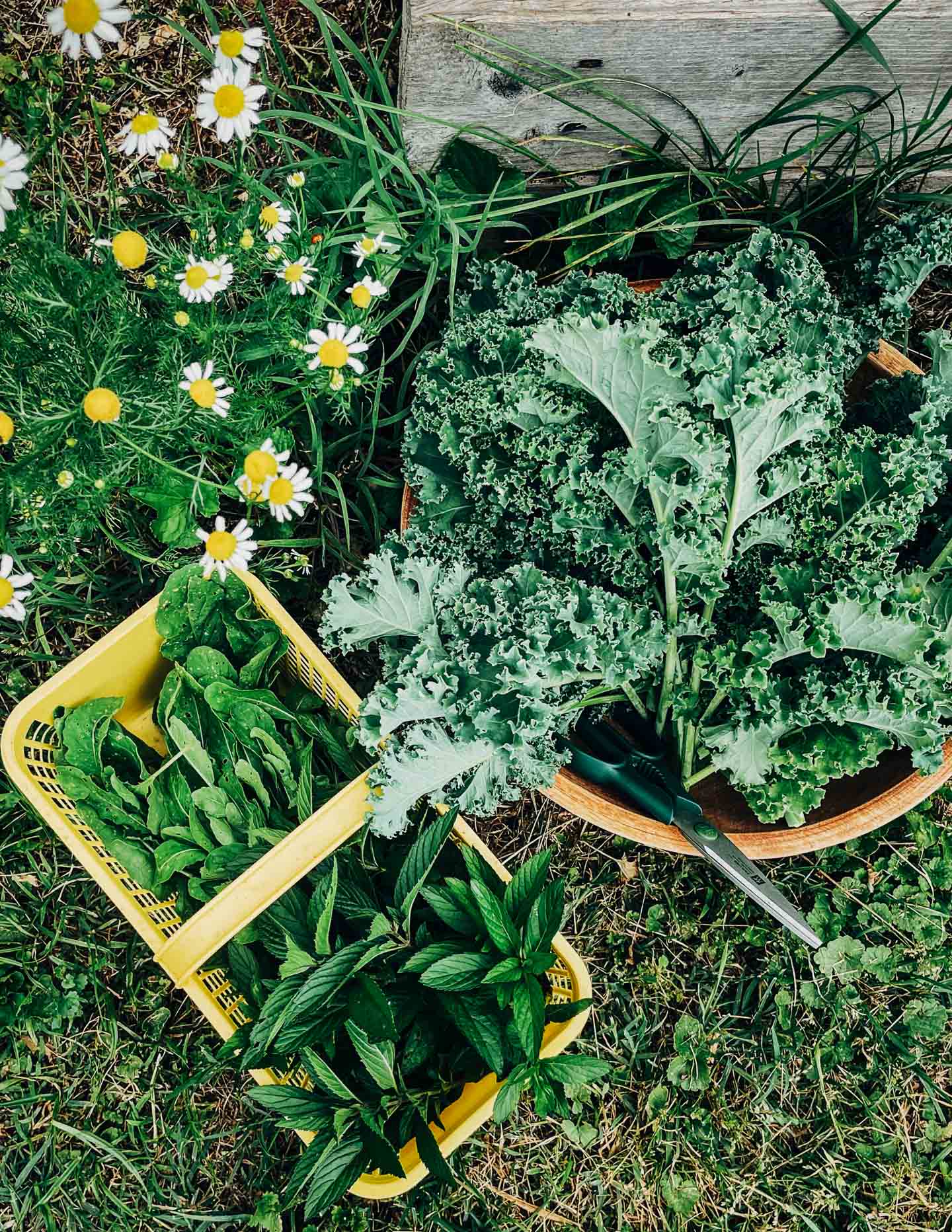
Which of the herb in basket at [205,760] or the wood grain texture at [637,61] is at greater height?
the wood grain texture at [637,61]

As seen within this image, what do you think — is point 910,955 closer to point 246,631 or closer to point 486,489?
point 486,489

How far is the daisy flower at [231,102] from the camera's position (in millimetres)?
1478

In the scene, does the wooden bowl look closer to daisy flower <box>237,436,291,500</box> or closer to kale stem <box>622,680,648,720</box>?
kale stem <box>622,680,648,720</box>

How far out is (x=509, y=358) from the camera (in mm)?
1670

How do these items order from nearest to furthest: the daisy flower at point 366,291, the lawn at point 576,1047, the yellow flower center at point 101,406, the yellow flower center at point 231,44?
the yellow flower center at point 101,406
the yellow flower center at point 231,44
the daisy flower at point 366,291
the lawn at point 576,1047

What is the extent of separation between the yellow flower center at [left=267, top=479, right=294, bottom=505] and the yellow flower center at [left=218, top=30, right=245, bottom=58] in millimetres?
626

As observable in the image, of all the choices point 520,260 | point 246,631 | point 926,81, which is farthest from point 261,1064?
point 926,81

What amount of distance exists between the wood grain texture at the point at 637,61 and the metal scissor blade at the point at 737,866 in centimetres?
124

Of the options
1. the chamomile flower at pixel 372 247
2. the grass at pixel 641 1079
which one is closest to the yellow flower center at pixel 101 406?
the chamomile flower at pixel 372 247

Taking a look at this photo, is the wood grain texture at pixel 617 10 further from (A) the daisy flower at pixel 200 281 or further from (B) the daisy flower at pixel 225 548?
(B) the daisy flower at pixel 225 548

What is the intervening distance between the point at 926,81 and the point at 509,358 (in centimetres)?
91

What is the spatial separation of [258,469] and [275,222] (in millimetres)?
381

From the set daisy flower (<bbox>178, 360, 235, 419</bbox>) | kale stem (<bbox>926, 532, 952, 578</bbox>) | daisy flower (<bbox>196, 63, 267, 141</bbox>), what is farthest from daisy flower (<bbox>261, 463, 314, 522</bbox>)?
kale stem (<bbox>926, 532, 952, 578</bbox>)

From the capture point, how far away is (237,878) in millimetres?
1519
